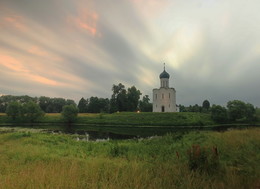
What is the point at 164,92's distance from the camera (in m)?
79.0

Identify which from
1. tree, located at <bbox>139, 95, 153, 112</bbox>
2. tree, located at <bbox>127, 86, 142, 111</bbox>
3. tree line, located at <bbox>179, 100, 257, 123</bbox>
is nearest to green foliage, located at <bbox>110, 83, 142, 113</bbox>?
tree, located at <bbox>127, 86, 142, 111</bbox>

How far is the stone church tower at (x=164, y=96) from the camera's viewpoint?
79.2 metres

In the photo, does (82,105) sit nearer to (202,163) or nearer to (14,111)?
(14,111)

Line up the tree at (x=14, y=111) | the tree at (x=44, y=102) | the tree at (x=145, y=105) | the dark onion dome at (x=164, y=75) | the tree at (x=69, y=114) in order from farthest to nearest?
the tree at (x=44, y=102)
the tree at (x=145, y=105)
the dark onion dome at (x=164, y=75)
the tree at (x=14, y=111)
the tree at (x=69, y=114)

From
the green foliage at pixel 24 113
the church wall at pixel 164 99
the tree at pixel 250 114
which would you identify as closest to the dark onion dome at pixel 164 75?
the church wall at pixel 164 99

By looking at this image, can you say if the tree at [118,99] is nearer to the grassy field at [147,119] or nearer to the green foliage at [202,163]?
the grassy field at [147,119]

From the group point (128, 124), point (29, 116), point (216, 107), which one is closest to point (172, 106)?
point (216, 107)

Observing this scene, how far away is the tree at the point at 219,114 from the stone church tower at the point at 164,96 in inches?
704

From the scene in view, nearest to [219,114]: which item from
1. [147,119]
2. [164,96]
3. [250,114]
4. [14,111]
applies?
[250,114]

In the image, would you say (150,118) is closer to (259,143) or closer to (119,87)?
(119,87)

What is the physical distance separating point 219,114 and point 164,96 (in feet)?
73.3

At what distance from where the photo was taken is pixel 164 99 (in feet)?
261

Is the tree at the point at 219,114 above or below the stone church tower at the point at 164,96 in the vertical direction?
below

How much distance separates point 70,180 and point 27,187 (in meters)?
0.94
